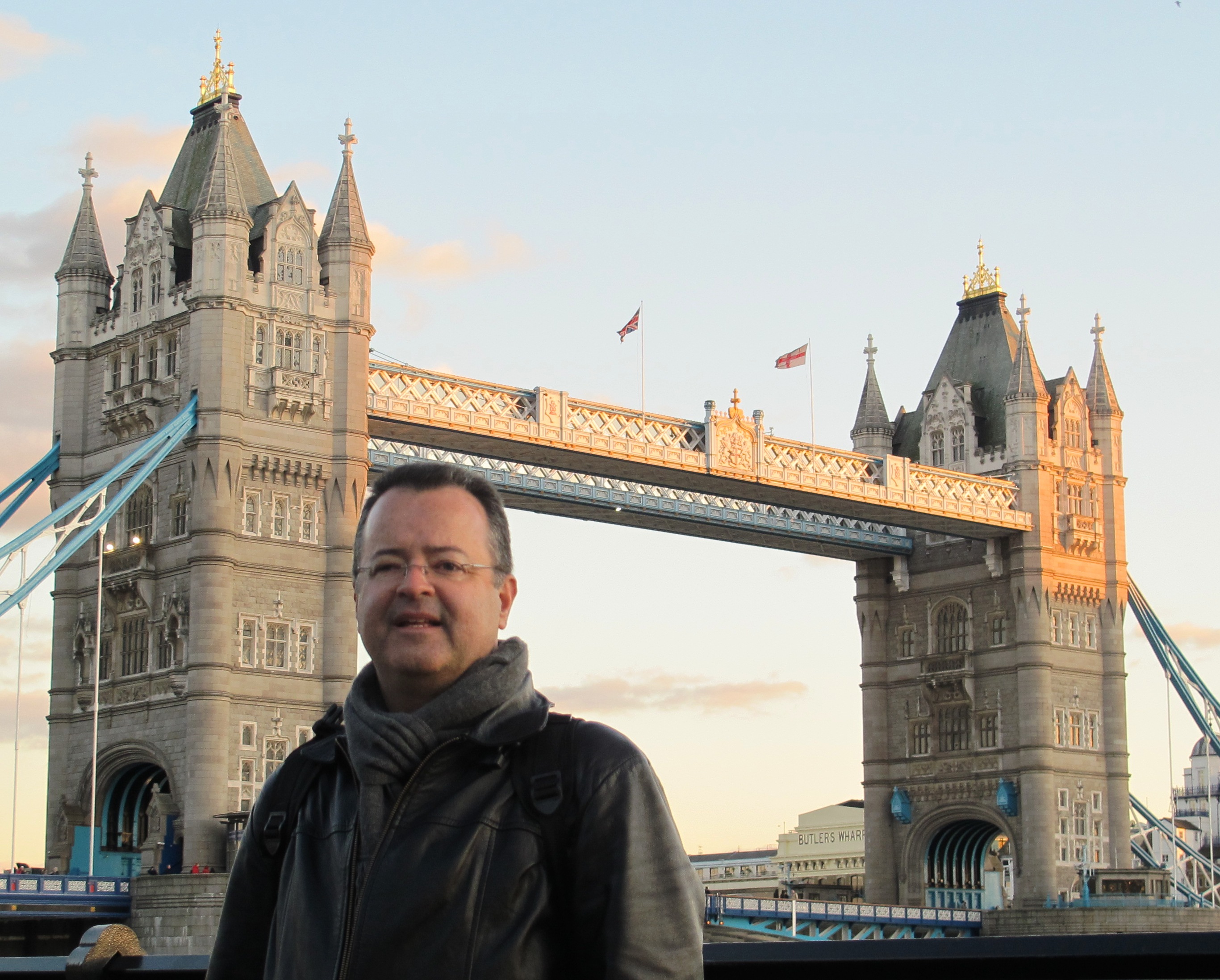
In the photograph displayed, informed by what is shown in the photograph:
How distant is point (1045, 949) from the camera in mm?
3490

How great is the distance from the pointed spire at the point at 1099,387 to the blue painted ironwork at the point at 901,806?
12.7 metres

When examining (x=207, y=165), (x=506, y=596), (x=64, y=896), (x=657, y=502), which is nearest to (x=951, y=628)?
(x=657, y=502)

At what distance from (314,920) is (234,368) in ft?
116

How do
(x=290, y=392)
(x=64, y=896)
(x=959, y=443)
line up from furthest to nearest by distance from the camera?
(x=959, y=443) → (x=290, y=392) → (x=64, y=896)

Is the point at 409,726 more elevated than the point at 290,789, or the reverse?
the point at 409,726

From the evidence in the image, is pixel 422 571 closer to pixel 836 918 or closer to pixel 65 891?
pixel 65 891

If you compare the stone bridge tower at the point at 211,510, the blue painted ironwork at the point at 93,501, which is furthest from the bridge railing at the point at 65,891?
the blue painted ironwork at the point at 93,501

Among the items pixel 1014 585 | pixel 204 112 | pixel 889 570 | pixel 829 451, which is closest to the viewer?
pixel 204 112

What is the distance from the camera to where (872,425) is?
5700cm

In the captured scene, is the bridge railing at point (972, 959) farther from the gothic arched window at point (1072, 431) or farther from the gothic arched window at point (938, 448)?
the gothic arched window at point (938, 448)

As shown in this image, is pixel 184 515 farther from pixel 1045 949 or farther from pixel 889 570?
pixel 1045 949

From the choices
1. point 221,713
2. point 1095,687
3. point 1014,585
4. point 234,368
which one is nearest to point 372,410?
point 234,368

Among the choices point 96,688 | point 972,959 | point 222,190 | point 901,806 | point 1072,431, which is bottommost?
point 972,959

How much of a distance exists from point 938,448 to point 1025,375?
3.74 meters
